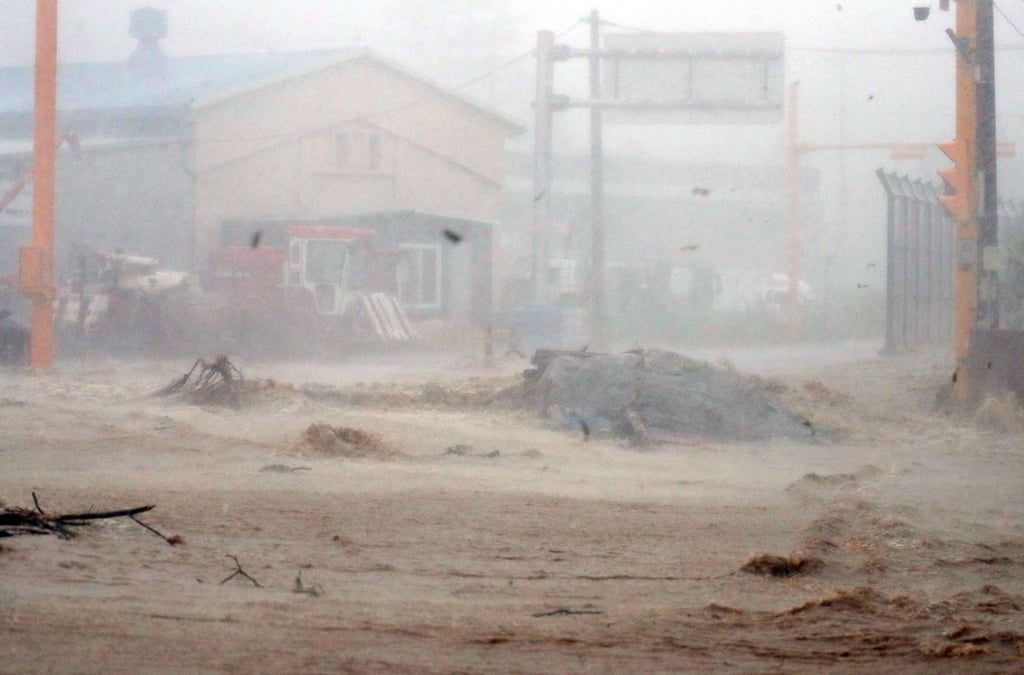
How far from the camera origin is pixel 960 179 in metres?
15.8

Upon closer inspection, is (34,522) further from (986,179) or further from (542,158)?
(542,158)

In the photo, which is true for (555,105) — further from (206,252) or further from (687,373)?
(687,373)

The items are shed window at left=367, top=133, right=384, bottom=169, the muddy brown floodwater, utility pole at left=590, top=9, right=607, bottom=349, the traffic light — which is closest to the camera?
the muddy brown floodwater

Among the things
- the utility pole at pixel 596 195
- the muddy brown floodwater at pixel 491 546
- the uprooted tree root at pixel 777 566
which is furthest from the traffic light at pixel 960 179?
the utility pole at pixel 596 195

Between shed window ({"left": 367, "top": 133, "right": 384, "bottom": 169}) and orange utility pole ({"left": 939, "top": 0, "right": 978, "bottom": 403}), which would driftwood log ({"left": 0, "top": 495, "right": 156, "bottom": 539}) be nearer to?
orange utility pole ({"left": 939, "top": 0, "right": 978, "bottom": 403})

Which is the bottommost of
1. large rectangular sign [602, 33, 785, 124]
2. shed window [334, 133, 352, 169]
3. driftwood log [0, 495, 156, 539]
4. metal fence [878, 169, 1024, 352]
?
driftwood log [0, 495, 156, 539]

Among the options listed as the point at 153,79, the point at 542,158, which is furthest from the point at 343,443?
A: the point at 153,79

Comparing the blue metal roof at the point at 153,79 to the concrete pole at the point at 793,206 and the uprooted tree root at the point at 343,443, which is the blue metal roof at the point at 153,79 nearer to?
the concrete pole at the point at 793,206

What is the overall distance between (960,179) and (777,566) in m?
10.1

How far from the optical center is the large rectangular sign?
28.8 m

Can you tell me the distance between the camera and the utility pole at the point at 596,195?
29.3 meters

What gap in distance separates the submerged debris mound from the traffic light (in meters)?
3.35

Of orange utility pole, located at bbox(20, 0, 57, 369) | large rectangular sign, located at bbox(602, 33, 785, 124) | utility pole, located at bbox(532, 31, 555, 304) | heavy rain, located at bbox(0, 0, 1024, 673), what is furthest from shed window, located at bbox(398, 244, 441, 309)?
orange utility pole, located at bbox(20, 0, 57, 369)

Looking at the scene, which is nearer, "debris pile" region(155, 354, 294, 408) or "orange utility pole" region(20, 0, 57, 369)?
"debris pile" region(155, 354, 294, 408)
